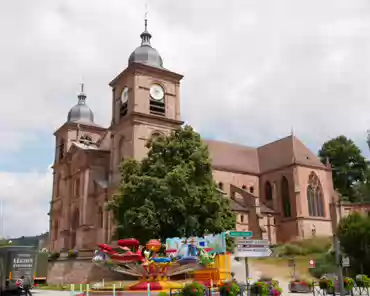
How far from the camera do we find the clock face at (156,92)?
5016 cm

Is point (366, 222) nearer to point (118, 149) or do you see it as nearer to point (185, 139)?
point (185, 139)

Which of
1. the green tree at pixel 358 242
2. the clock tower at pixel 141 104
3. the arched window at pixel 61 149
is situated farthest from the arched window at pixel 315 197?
the arched window at pixel 61 149

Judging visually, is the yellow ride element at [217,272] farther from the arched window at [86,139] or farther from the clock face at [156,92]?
the arched window at [86,139]

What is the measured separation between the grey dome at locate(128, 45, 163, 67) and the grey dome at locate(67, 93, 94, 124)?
19.4 m

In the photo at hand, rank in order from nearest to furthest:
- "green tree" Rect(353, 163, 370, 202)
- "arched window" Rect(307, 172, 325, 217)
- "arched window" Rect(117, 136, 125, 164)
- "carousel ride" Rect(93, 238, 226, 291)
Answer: "carousel ride" Rect(93, 238, 226, 291) → "arched window" Rect(117, 136, 125, 164) → "arched window" Rect(307, 172, 325, 217) → "green tree" Rect(353, 163, 370, 202)

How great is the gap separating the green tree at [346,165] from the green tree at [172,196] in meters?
36.9

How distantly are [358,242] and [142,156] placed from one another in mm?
23166

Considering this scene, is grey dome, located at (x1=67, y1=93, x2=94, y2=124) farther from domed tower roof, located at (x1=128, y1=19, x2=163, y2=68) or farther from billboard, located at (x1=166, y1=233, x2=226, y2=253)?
billboard, located at (x1=166, y1=233, x2=226, y2=253)

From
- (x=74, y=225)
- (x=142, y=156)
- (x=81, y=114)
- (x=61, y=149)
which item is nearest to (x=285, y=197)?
(x=142, y=156)

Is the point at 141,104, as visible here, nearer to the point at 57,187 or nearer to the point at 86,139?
the point at 86,139

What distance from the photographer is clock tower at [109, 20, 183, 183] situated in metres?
47.8

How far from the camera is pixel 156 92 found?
5056cm

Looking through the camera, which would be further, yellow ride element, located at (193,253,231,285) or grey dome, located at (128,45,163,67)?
grey dome, located at (128,45,163,67)

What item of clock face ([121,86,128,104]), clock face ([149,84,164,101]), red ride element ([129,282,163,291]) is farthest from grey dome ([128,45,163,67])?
red ride element ([129,282,163,291])
